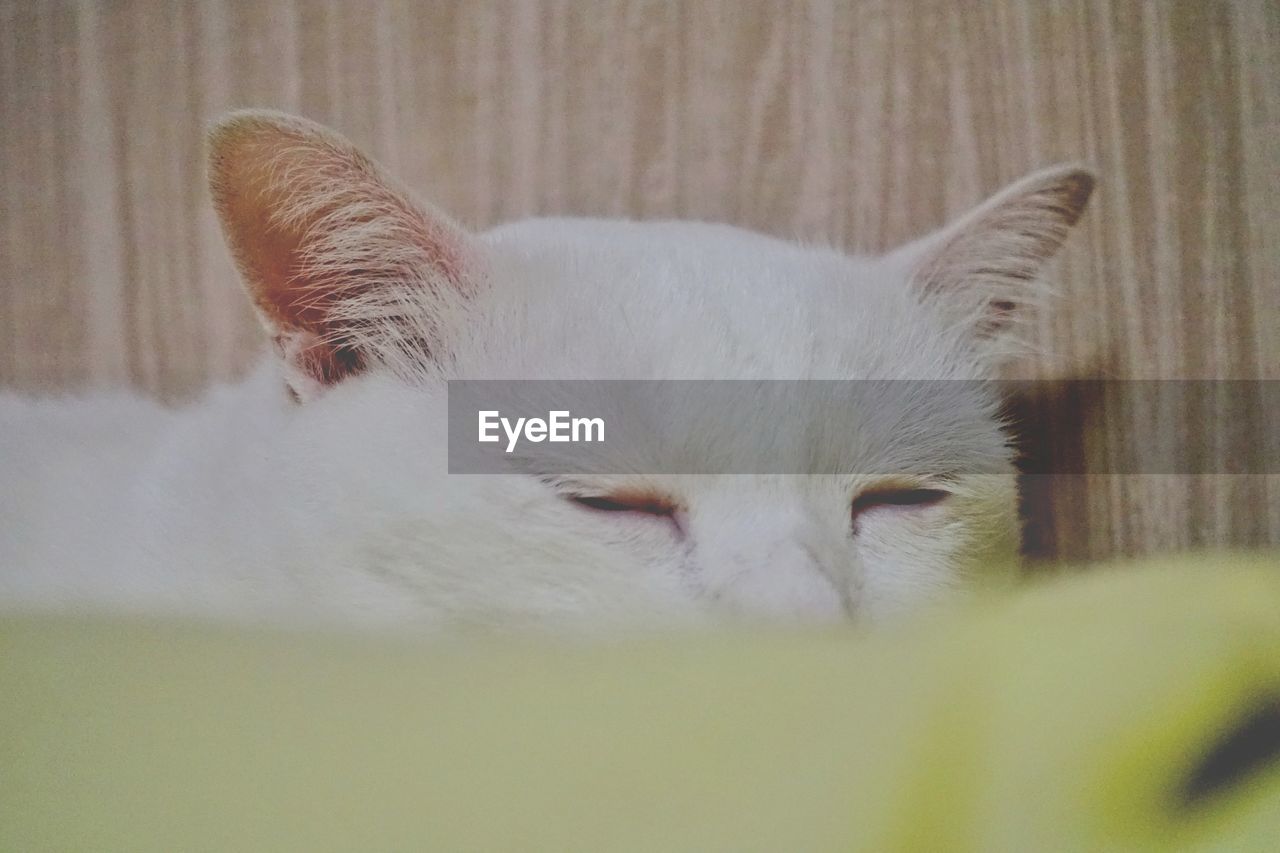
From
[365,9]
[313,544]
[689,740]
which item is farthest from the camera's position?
[365,9]

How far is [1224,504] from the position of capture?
2.34ft

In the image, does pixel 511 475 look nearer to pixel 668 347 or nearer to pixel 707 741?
pixel 668 347

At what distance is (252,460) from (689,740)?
397 millimetres

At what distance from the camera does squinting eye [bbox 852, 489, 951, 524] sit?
0.58 meters

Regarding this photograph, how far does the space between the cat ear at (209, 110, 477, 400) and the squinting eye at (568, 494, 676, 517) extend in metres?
0.15

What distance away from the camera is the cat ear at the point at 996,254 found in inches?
24.7

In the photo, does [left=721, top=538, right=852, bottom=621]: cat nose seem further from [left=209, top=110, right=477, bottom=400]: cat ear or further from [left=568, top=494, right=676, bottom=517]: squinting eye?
[left=209, top=110, right=477, bottom=400]: cat ear

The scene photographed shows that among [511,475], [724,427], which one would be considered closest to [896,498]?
[724,427]

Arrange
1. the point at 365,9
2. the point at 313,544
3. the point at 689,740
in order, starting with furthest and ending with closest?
1. the point at 365,9
2. the point at 313,544
3. the point at 689,740

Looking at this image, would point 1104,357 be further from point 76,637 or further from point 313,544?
point 76,637

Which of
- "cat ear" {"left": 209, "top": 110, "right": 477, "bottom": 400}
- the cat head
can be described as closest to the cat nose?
the cat head

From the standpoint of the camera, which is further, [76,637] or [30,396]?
[30,396]

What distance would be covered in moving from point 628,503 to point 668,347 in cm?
10

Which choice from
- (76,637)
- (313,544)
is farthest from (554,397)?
(76,637)
